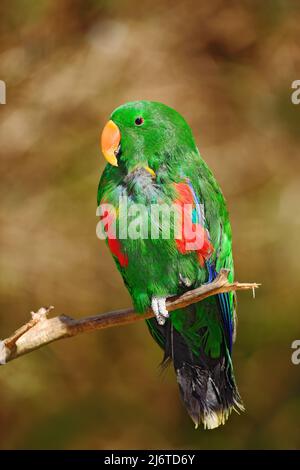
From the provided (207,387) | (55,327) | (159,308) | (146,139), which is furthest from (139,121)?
(207,387)

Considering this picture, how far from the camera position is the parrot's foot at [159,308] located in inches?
110

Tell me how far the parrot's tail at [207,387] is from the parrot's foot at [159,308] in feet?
0.68

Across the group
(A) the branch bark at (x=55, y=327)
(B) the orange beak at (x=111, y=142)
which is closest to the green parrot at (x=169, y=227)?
(B) the orange beak at (x=111, y=142)

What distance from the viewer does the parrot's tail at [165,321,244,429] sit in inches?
117

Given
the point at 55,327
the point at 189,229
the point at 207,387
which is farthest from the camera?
the point at 207,387

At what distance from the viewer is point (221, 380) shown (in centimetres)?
299

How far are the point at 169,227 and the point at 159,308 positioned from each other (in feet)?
1.02

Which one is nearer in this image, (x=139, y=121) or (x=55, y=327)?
(x=55, y=327)

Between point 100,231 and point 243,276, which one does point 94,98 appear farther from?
point 100,231

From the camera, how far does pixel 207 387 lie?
2986 millimetres

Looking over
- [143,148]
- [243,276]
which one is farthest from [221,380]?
[243,276]

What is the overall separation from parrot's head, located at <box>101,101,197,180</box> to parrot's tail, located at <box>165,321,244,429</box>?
0.66 metres

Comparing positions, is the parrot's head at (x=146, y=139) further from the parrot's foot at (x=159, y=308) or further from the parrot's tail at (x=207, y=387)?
the parrot's tail at (x=207, y=387)

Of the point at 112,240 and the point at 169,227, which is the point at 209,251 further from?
the point at 112,240
